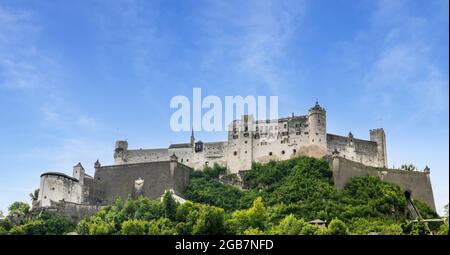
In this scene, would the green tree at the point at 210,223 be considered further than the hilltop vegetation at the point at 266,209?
No

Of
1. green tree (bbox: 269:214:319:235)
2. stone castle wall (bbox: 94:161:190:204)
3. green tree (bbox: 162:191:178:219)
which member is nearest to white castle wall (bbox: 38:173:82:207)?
stone castle wall (bbox: 94:161:190:204)

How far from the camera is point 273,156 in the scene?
4628 centimetres

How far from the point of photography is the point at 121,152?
49.8m

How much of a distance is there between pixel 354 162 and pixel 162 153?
53.9ft

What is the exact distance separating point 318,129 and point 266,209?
31.5ft

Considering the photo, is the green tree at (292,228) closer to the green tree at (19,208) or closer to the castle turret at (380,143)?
the castle turret at (380,143)

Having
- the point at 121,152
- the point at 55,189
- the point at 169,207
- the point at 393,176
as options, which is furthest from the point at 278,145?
the point at 55,189

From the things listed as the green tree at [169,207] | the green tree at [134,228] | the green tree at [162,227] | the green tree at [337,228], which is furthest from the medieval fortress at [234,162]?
the green tree at [134,228]

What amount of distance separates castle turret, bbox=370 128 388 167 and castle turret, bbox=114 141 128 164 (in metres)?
20.9

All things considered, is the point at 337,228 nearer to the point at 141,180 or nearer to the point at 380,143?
the point at 380,143

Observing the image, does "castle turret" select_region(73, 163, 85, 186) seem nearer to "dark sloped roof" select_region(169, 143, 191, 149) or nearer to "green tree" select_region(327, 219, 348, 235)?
"dark sloped roof" select_region(169, 143, 191, 149)

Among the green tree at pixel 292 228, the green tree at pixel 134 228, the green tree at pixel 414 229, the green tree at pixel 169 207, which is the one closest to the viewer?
the green tree at pixel 414 229

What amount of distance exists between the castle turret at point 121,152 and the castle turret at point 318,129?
16112mm

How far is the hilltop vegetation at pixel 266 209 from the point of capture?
32406 mm
